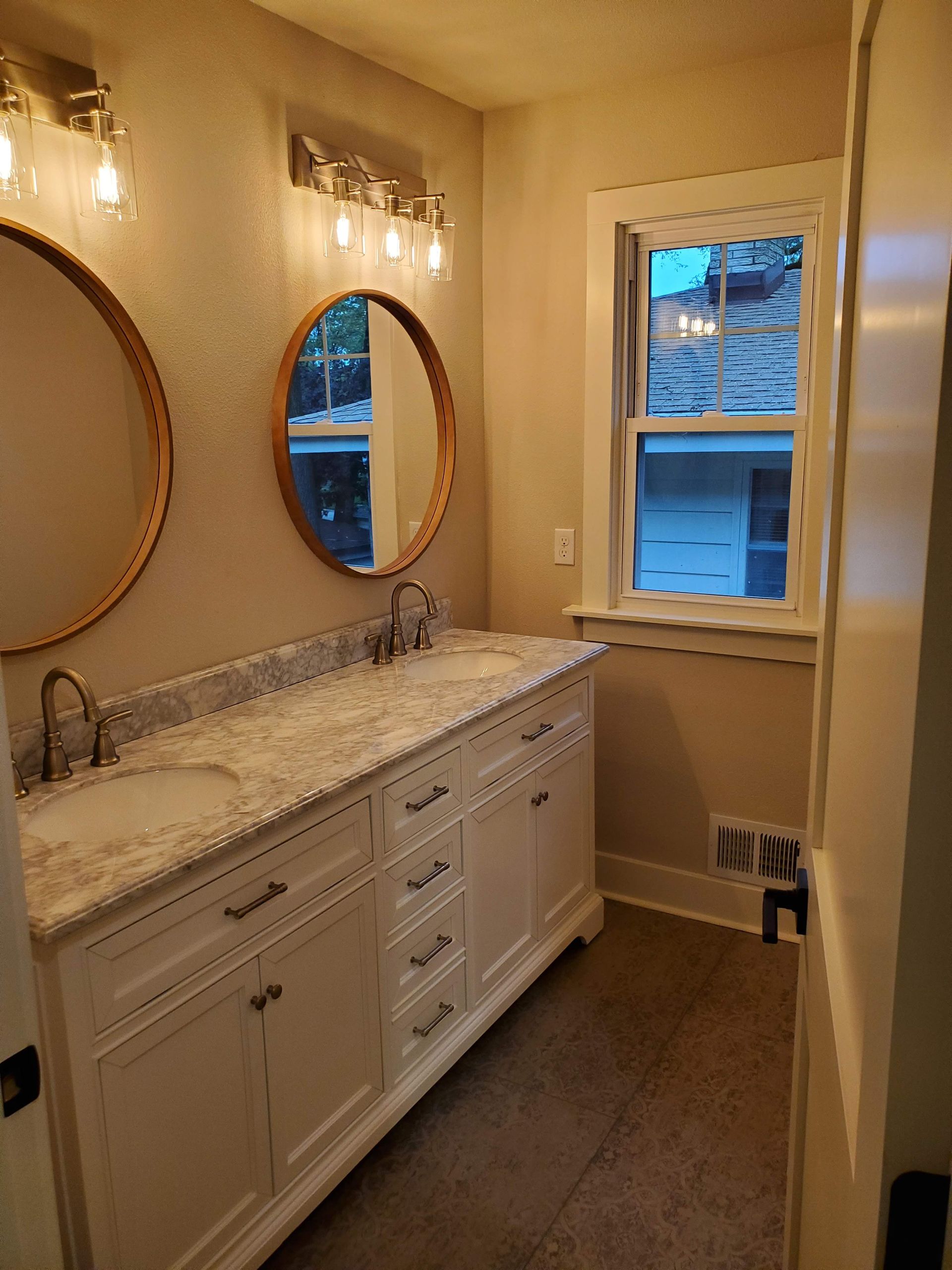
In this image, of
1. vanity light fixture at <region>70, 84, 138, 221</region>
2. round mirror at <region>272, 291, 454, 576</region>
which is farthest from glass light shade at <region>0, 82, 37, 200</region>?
round mirror at <region>272, 291, 454, 576</region>

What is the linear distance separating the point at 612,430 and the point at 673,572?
488mm

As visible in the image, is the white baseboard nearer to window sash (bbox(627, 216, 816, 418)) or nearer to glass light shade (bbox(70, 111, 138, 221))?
window sash (bbox(627, 216, 816, 418))

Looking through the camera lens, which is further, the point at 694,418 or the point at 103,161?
the point at 694,418

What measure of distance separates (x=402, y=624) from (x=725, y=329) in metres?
1.30

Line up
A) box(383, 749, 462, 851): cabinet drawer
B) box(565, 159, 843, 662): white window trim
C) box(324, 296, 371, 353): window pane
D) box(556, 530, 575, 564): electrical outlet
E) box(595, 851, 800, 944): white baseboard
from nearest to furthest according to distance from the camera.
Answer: box(383, 749, 462, 851): cabinet drawer, box(324, 296, 371, 353): window pane, box(565, 159, 843, 662): white window trim, box(595, 851, 800, 944): white baseboard, box(556, 530, 575, 564): electrical outlet

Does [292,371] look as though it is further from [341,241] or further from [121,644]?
[121,644]

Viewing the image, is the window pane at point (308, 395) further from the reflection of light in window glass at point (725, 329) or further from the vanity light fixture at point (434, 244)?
the reflection of light in window glass at point (725, 329)

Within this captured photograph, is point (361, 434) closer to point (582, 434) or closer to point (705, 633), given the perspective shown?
point (582, 434)

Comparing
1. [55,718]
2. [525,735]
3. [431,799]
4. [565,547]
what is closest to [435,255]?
[565,547]

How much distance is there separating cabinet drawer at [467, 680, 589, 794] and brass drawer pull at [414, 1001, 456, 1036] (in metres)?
0.50

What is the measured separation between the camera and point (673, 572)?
9.87 ft

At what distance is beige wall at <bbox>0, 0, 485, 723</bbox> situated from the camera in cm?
185

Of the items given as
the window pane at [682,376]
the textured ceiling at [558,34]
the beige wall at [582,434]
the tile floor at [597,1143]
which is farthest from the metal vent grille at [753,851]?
the textured ceiling at [558,34]

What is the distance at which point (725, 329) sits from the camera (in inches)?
110
